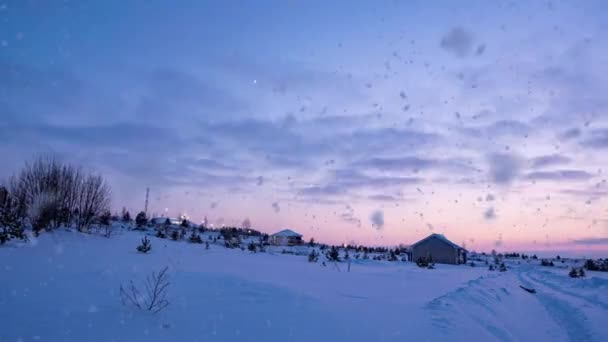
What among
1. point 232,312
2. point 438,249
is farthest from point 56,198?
point 438,249

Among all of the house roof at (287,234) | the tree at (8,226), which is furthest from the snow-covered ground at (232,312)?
the house roof at (287,234)

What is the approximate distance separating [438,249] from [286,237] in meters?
28.2

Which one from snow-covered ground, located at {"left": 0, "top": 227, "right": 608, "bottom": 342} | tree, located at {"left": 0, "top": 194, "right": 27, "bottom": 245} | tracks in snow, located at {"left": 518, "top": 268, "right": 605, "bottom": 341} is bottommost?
tracks in snow, located at {"left": 518, "top": 268, "right": 605, "bottom": 341}

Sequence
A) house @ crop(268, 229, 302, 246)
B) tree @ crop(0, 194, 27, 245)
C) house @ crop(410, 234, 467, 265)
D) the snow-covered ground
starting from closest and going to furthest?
the snow-covered ground
tree @ crop(0, 194, 27, 245)
house @ crop(410, 234, 467, 265)
house @ crop(268, 229, 302, 246)

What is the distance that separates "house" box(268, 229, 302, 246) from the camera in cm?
6894

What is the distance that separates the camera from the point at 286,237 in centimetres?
7019

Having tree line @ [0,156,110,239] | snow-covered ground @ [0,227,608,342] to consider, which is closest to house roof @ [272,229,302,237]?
tree line @ [0,156,110,239]

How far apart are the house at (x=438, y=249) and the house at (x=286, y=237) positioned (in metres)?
23.9

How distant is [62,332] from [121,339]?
817mm

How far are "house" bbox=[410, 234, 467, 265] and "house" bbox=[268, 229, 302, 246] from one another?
941 inches

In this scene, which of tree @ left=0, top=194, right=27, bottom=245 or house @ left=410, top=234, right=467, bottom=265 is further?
house @ left=410, top=234, right=467, bottom=265

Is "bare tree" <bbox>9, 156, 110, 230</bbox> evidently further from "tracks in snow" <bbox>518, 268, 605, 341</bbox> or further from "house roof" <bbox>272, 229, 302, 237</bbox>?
"house roof" <bbox>272, 229, 302, 237</bbox>

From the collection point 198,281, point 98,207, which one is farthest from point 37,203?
point 198,281

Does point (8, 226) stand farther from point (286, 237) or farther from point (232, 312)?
point (286, 237)
